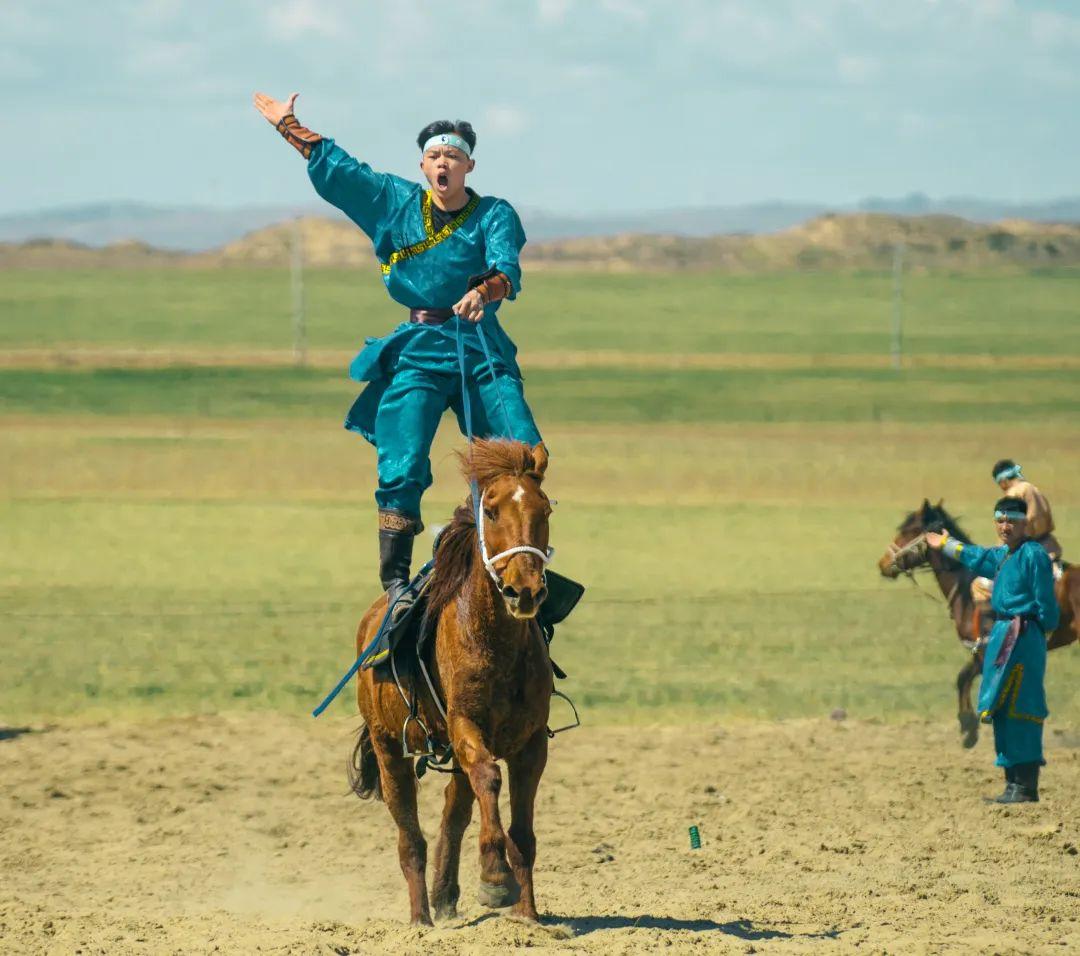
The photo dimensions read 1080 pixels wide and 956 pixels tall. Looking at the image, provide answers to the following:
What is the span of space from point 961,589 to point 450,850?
6.42 meters

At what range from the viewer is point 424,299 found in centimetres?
876

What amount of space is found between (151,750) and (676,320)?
65.8m

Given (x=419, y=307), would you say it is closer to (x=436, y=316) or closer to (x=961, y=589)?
(x=436, y=316)

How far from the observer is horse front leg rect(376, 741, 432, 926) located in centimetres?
898

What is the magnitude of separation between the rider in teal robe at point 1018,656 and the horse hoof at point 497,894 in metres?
4.46

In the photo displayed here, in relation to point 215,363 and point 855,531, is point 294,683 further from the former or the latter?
point 215,363

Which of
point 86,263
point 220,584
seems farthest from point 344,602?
point 86,263

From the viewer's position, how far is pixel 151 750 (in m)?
13.0

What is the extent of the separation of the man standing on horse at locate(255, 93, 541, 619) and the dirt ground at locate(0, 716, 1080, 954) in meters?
1.77

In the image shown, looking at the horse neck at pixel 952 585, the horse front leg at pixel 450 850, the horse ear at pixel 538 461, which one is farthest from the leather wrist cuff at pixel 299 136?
the horse neck at pixel 952 585

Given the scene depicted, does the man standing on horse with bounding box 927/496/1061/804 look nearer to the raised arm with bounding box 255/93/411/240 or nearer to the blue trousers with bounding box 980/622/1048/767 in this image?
the blue trousers with bounding box 980/622/1048/767

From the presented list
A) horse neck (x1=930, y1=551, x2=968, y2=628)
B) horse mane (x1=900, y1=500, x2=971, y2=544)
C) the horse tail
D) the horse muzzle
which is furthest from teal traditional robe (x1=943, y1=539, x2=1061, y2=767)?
the horse muzzle

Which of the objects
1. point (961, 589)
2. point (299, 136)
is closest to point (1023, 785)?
point (961, 589)

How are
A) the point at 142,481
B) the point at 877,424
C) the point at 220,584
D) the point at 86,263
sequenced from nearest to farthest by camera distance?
the point at 220,584 < the point at 142,481 < the point at 877,424 < the point at 86,263
